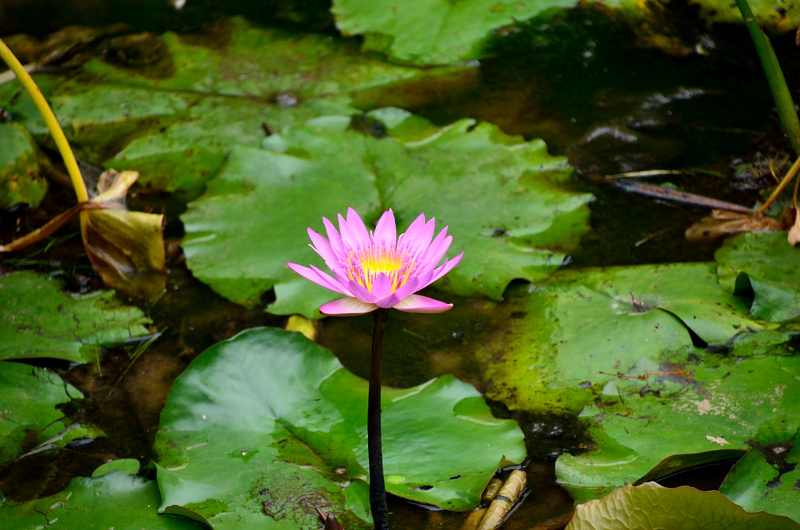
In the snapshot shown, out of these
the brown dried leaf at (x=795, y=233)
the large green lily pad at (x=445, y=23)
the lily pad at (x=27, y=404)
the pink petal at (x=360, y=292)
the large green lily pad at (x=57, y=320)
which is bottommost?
the lily pad at (x=27, y=404)

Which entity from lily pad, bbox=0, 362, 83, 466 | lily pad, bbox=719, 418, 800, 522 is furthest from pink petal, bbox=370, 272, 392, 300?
lily pad, bbox=0, 362, 83, 466

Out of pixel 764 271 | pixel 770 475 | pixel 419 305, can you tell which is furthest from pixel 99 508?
pixel 764 271

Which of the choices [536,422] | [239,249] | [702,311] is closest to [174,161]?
[239,249]

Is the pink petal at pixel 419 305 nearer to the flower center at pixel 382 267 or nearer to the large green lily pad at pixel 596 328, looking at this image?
the flower center at pixel 382 267

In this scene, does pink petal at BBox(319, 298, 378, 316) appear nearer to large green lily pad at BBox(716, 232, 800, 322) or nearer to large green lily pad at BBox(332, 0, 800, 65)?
large green lily pad at BBox(716, 232, 800, 322)

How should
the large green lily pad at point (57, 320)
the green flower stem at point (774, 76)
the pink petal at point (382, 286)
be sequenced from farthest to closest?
1. the green flower stem at point (774, 76)
2. the large green lily pad at point (57, 320)
3. the pink petal at point (382, 286)

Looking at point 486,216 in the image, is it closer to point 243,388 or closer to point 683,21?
point 243,388

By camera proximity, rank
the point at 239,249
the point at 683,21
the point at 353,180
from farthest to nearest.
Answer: the point at 683,21, the point at 353,180, the point at 239,249

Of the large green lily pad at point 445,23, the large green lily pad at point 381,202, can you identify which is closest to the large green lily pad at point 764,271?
the large green lily pad at point 381,202
